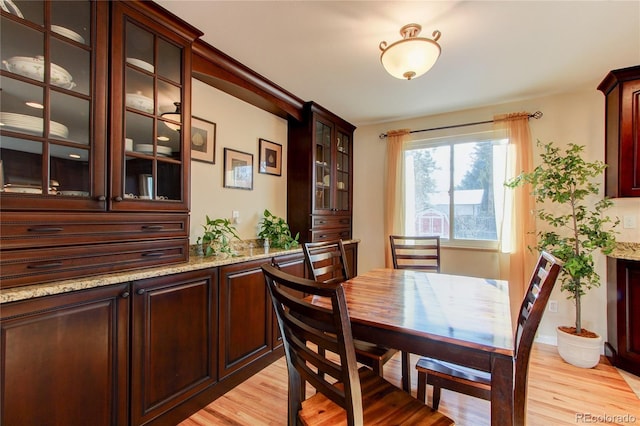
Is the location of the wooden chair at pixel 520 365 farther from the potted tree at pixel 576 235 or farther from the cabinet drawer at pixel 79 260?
the cabinet drawer at pixel 79 260

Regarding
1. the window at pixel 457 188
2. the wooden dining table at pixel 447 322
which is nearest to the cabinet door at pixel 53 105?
the wooden dining table at pixel 447 322

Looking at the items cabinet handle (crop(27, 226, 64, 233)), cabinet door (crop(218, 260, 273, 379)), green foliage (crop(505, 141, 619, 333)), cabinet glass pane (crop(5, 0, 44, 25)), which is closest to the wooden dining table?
cabinet door (crop(218, 260, 273, 379))

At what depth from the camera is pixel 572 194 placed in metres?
2.52

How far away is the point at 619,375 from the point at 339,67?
344 cm

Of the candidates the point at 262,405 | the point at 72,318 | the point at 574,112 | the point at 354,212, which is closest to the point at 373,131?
the point at 354,212

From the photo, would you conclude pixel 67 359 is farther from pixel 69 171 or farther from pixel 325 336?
pixel 325 336

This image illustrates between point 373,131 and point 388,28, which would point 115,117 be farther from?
point 373,131

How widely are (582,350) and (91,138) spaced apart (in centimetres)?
387

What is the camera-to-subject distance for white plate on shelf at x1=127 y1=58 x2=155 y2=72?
5.36 feet

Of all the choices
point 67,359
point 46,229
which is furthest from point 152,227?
point 67,359

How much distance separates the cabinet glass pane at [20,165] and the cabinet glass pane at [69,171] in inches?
2.0

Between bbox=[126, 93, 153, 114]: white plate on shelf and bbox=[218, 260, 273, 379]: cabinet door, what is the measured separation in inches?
44.4

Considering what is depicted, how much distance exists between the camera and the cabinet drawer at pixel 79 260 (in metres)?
1.21

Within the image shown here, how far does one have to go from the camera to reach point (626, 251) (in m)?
2.45
